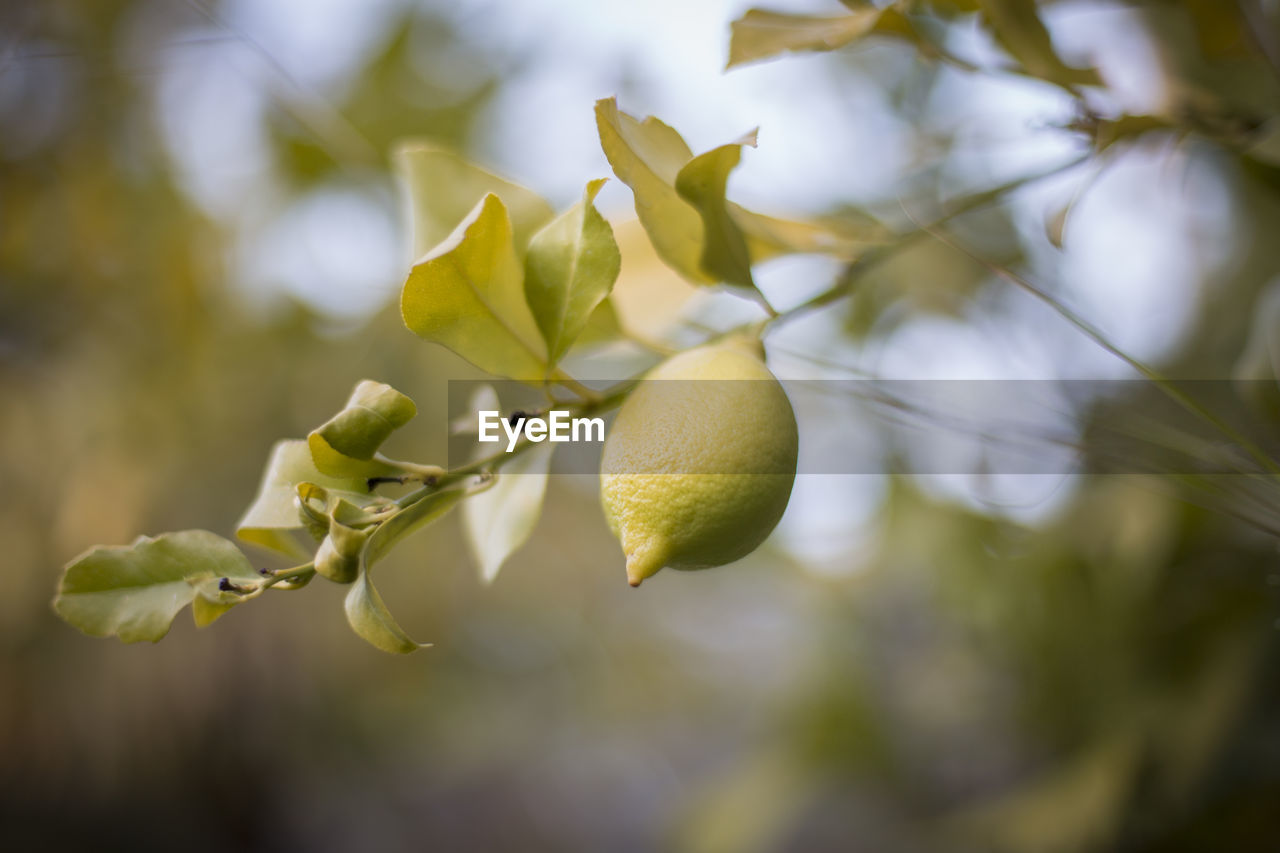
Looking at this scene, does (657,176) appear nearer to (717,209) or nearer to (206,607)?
(717,209)

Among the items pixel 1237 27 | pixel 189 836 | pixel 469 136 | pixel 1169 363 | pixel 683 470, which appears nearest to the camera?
pixel 683 470

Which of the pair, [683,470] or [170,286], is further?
[170,286]

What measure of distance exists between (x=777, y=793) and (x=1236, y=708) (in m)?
0.66

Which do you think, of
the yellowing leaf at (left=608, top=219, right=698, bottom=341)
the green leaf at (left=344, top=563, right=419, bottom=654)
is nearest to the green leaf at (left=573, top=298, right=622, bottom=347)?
the yellowing leaf at (left=608, top=219, right=698, bottom=341)

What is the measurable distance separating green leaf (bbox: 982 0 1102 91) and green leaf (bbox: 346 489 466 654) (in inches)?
10.5

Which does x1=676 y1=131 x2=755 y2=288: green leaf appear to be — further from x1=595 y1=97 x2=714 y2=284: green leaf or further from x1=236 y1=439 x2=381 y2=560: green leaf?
x1=236 y1=439 x2=381 y2=560: green leaf

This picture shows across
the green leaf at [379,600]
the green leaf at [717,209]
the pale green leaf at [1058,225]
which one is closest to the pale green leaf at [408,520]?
the green leaf at [379,600]

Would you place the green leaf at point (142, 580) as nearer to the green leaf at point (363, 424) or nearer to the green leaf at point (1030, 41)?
the green leaf at point (363, 424)

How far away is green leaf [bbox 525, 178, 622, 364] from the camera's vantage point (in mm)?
204

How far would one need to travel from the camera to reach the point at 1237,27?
35 cm

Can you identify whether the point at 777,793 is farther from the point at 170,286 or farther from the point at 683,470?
the point at 170,286

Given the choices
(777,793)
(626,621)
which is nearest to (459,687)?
(626,621)

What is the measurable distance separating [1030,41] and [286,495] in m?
0.31

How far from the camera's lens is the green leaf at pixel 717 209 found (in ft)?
0.67
